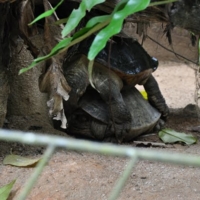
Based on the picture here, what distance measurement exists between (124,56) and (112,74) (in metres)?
0.17

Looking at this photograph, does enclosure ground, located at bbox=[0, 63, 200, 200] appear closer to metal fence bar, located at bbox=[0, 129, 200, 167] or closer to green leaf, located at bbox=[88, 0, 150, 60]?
green leaf, located at bbox=[88, 0, 150, 60]

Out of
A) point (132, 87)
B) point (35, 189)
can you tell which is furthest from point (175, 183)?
point (132, 87)

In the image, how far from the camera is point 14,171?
91.9 inches

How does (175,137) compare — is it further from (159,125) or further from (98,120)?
(98,120)

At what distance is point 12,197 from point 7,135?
1544 millimetres

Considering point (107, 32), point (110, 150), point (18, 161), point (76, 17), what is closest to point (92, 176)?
point (18, 161)

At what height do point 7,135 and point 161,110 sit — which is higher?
point 7,135

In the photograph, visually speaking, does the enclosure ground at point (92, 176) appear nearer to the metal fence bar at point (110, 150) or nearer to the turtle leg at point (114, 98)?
the turtle leg at point (114, 98)

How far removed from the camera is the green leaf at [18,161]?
7.75 feet

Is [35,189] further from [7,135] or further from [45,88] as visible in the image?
[7,135]

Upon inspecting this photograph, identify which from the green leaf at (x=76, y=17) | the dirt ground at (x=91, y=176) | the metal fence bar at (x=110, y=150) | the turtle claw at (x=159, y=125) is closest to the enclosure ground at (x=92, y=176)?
the dirt ground at (x=91, y=176)

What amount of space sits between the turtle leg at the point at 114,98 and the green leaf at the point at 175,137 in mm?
276

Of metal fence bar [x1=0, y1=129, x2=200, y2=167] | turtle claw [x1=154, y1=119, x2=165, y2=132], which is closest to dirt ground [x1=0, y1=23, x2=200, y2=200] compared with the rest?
turtle claw [x1=154, y1=119, x2=165, y2=132]

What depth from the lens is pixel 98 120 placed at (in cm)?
317
